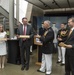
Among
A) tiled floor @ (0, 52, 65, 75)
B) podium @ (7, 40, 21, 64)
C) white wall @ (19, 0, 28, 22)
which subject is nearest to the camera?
tiled floor @ (0, 52, 65, 75)

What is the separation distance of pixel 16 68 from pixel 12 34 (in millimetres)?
1587

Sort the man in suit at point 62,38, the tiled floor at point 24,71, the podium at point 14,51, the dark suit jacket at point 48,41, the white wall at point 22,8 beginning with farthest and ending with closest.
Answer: the white wall at point 22,8 → the podium at point 14,51 → the man in suit at point 62,38 → the tiled floor at point 24,71 → the dark suit jacket at point 48,41

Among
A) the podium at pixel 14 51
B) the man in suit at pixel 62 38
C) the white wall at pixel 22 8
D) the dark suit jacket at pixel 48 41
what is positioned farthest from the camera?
the white wall at pixel 22 8

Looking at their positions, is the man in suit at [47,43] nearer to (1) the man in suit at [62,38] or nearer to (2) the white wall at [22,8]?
(1) the man in suit at [62,38]

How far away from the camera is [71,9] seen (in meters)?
10.0

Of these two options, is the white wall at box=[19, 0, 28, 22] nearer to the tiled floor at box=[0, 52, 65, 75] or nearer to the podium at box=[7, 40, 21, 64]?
A: the podium at box=[7, 40, 21, 64]

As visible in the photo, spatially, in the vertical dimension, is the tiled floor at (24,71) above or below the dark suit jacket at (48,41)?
below

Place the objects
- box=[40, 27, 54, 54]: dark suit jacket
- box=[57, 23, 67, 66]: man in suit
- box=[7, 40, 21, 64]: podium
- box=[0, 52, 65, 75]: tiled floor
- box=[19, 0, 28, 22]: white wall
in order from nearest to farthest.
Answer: box=[40, 27, 54, 54]: dark suit jacket
box=[0, 52, 65, 75]: tiled floor
box=[57, 23, 67, 66]: man in suit
box=[7, 40, 21, 64]: podium
box=[19, 0, 28, 22]: white wall

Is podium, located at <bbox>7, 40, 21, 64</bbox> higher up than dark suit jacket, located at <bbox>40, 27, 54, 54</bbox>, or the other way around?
dark suit jacket, located at <bbox>40, 27, 54, 54</bbox>

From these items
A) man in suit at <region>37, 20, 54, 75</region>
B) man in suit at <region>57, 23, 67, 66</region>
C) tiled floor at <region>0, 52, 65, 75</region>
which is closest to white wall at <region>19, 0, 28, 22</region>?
man in suit at <region>57, 23, 67, 66</region>

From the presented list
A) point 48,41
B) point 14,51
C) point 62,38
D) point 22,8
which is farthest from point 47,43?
point 22,8

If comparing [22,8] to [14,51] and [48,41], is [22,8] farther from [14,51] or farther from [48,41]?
[48,41]

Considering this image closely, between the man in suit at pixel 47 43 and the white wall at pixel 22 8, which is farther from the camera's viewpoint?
the white wall at pixel 22 8

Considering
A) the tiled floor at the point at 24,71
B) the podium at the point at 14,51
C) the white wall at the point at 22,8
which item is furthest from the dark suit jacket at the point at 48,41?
the white wall at the point at 22,8
